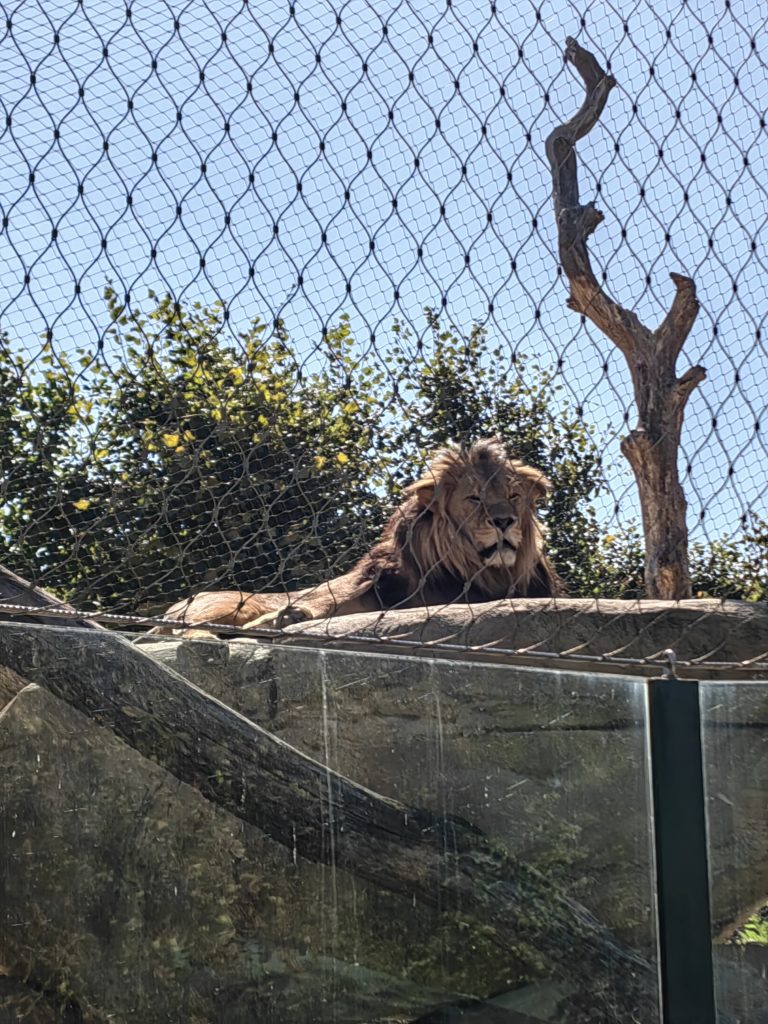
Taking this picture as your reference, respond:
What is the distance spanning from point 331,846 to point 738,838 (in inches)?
33.1

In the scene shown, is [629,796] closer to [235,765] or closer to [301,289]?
[235,765]

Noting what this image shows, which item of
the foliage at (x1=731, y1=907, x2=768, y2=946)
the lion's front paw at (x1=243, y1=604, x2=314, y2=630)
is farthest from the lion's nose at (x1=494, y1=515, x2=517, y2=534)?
the foliage at (x1=731, y1=907, x2=768, y2=946)

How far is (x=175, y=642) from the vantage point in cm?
260

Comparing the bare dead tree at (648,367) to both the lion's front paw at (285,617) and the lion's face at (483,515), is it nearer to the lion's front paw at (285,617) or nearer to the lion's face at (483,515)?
the lion's face at (483,515)

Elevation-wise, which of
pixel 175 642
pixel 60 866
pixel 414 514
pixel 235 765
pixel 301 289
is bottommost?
pixel 60 866

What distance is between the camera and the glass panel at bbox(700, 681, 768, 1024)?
8.29 ft

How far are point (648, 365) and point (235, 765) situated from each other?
2.38 metres

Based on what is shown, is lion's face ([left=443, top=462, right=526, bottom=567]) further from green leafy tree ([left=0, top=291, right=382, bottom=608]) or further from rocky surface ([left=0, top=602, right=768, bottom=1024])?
rocky surface ([left=0, top=602, right=768, bottom=1024])

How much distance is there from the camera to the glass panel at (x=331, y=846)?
7.74ft

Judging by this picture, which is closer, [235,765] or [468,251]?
[235,765]

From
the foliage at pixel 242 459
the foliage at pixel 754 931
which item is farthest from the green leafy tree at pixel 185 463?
the foliage at pixel 754 931

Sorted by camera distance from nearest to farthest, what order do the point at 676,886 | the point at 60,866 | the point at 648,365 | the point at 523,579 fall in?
the point at 60,866
the point at 676,886
the point at 648,365
the point at 523,579

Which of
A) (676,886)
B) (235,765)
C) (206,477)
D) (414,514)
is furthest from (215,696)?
(414,514)

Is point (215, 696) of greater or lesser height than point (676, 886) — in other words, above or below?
above
